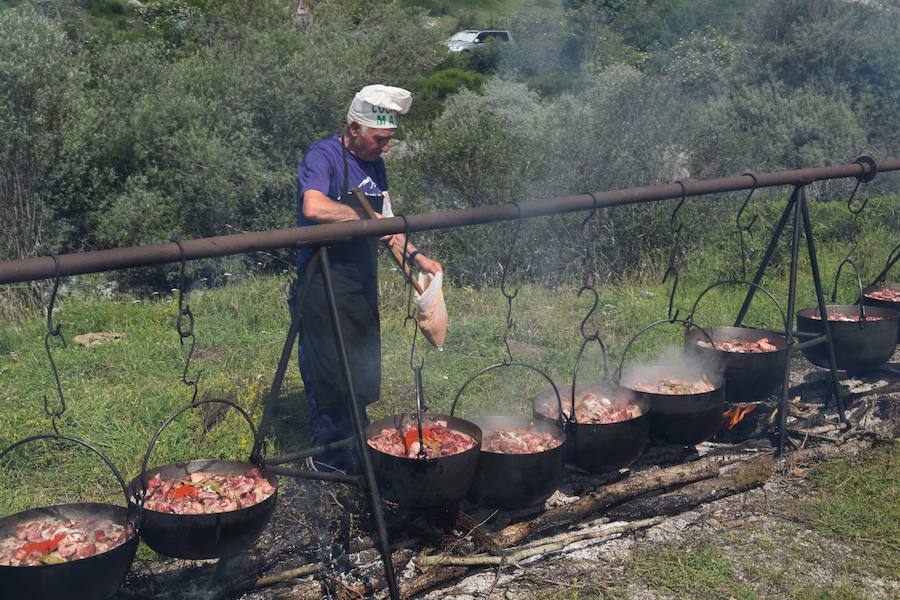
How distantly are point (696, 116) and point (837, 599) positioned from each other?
1206cm

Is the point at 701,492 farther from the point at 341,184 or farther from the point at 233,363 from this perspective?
the point at 233,363

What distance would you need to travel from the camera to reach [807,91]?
20.4 metres

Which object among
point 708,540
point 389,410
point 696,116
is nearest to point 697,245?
point 696,116

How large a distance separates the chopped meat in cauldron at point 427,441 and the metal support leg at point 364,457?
0.25 meters

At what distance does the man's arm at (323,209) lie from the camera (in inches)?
173

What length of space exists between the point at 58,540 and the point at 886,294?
20.6 feet

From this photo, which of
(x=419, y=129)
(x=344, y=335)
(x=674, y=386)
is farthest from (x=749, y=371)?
(x=419, y=129)

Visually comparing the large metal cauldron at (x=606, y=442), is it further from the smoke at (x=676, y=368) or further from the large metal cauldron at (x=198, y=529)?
the large metal cauldron at (x=198, y=529)

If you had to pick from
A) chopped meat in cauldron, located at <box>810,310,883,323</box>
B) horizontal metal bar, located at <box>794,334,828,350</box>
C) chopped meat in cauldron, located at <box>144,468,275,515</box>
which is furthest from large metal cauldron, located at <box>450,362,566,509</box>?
chopped meat in cauldron, located at <box>810,310,883,323</box>

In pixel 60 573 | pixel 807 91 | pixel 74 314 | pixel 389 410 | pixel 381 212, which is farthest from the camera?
pixel 807 91

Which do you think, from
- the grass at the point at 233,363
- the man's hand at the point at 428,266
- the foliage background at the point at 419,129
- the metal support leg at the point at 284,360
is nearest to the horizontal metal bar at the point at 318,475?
the metal support leg at the point at 284,360

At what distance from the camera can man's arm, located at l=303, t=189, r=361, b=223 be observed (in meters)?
4.39

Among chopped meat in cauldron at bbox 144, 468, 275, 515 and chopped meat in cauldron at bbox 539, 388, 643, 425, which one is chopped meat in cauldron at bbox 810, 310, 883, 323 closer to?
chopped meat in cauldron at bbox 539, 388, 643, 425

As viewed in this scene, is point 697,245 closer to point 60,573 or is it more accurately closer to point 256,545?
point 256,545
